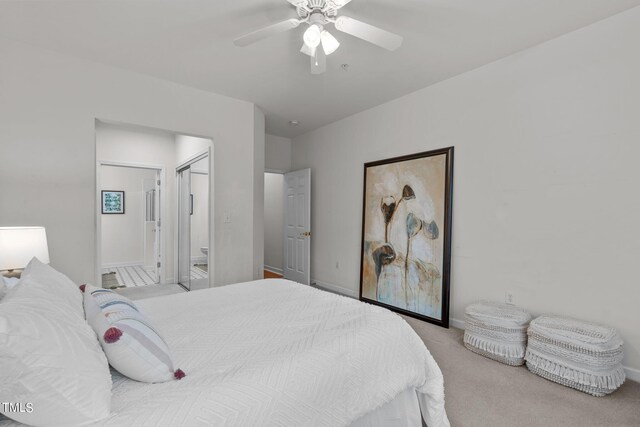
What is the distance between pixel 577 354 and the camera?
210 centimetres

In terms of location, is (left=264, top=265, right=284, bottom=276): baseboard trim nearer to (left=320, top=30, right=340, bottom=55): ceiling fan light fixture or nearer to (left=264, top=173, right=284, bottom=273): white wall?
(left=264, top=173, right=284, bottom=273): white wall

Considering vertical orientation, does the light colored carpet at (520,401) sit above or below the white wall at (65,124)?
below

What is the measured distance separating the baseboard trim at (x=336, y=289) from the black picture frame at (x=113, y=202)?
16.6ft

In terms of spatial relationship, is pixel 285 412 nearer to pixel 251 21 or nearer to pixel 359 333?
pixel 359 333

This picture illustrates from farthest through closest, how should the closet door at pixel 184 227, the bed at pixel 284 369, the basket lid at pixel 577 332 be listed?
the closet door at pixel 184 227, the basket lid at pixel 577 332, the bed at pixel 284 369

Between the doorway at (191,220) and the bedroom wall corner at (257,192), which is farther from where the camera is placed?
the doorway at (191,220)

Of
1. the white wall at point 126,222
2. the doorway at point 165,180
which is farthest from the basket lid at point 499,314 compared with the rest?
the white wall at point 126,222

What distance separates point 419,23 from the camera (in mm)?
2350

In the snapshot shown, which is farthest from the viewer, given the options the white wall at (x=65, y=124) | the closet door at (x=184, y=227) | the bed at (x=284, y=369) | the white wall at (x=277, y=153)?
the white wall at (x=277, y=153)

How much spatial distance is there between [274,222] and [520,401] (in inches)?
207

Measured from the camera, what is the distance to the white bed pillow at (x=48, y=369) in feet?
2.55

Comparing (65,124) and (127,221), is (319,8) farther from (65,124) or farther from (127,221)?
(127,221)

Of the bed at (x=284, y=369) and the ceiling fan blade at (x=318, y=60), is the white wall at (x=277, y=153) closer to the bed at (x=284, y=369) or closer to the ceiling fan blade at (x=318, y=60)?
the ceiling fan blade at (x=318, y=60)

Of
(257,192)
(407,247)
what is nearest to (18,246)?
(257,192)
